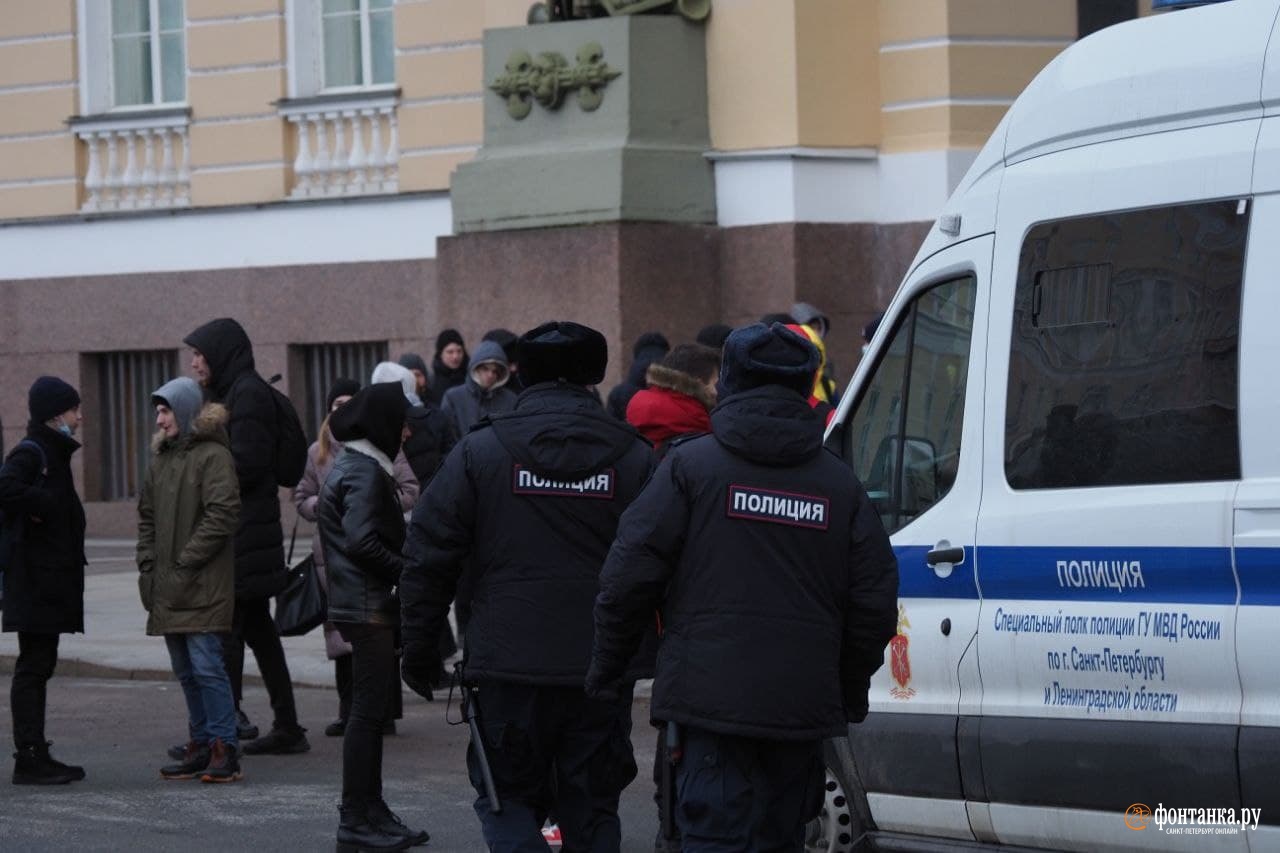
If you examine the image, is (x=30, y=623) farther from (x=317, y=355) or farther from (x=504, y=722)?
(x=317, y=355)

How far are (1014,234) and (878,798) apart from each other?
5.49 feet

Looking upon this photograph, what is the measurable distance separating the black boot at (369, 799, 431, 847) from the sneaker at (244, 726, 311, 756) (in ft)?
7.18

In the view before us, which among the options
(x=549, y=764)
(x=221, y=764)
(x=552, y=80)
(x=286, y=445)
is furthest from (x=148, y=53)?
(x=549, y=764)

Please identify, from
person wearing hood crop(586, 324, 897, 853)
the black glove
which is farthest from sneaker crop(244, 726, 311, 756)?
person wearing hood crop(586, 324, 897, 853)

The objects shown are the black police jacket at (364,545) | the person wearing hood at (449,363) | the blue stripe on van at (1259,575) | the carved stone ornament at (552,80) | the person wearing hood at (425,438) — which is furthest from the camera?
the carved stone ornament at (552,80)

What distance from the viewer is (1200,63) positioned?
6.02 meters

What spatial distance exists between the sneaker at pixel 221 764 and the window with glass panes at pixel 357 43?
1020 centimetres

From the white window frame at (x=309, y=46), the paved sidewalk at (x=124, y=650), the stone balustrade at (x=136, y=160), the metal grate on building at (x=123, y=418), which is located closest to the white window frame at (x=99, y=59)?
the stone balustrade at (x=136, y=160)

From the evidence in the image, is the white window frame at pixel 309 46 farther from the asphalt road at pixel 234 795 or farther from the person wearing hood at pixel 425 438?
the asphalt road at pixel 234 795

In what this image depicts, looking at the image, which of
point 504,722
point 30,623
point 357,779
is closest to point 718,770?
point 504,722

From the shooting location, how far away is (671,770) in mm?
5555

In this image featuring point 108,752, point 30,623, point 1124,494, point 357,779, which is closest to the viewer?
point 1124,494

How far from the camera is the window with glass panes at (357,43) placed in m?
18.9

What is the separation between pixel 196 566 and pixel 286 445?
1.23m
